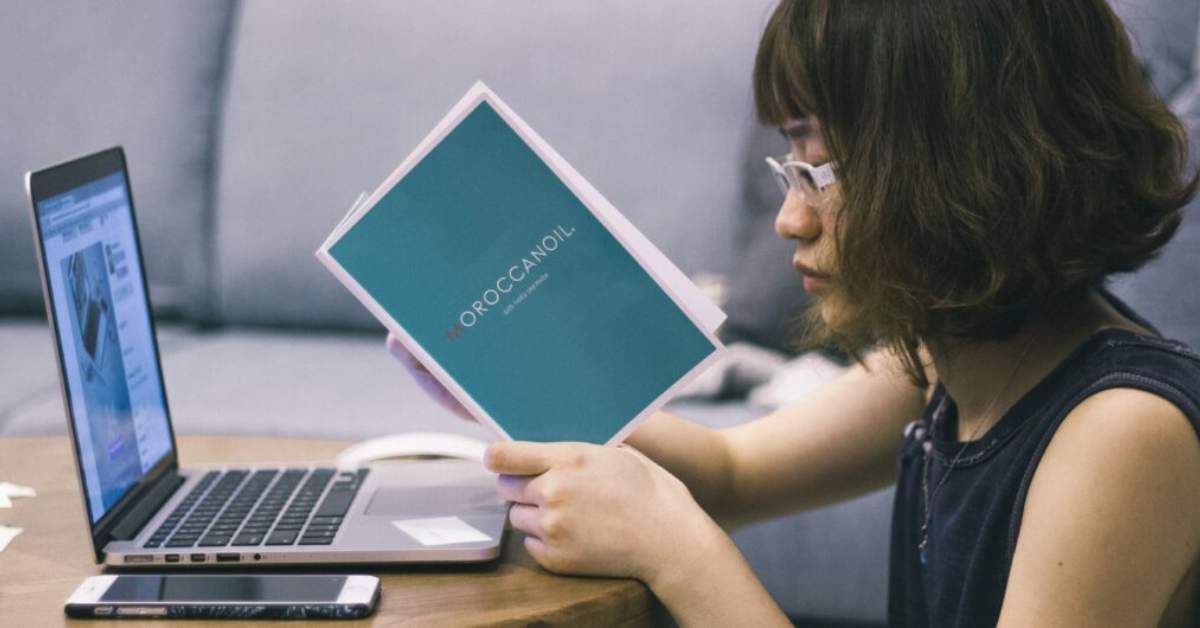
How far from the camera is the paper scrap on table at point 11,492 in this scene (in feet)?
3.06

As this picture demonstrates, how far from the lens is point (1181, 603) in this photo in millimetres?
881

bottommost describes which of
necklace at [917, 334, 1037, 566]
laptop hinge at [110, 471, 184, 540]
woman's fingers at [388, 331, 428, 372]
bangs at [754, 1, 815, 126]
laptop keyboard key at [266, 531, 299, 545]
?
necklace at [917, 334, 1037, 566]

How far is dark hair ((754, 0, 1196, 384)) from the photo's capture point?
87cm

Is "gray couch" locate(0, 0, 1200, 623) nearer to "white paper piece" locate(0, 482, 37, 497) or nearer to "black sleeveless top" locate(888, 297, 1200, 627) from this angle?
"black sleeveless top" locate(888, 297, 1200, 627)

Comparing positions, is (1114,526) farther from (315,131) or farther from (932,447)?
(315,131)

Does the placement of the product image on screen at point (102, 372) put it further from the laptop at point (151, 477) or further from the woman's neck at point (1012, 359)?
the woman's neck at point (1012, 359)

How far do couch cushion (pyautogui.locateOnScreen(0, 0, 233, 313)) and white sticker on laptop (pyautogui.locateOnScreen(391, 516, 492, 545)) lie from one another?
148cm

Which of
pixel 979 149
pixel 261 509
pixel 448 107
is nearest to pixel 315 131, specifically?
pixel 448 107

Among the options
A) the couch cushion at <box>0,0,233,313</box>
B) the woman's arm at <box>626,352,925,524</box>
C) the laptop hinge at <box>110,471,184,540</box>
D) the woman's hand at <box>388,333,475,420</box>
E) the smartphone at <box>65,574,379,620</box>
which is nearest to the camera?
the smartphone at <box>65,574,379,620</box>

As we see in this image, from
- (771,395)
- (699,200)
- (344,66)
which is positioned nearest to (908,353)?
(771,395)

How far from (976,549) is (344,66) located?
152 cm

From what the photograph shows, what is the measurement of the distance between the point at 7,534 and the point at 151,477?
10cm

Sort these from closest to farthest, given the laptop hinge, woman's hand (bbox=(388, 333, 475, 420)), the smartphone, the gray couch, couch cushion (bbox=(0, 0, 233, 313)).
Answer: the smartphone, the laptop hinge, woman's hand (bbox=(388, 333, 475, 420)), the gray couch, couch cushion (bbox=(0, 0, 233, 313))

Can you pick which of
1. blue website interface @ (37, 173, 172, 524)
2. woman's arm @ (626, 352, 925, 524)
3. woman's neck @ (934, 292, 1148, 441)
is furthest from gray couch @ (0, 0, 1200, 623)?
blue website interface @ (37, 173, 172, 524)
